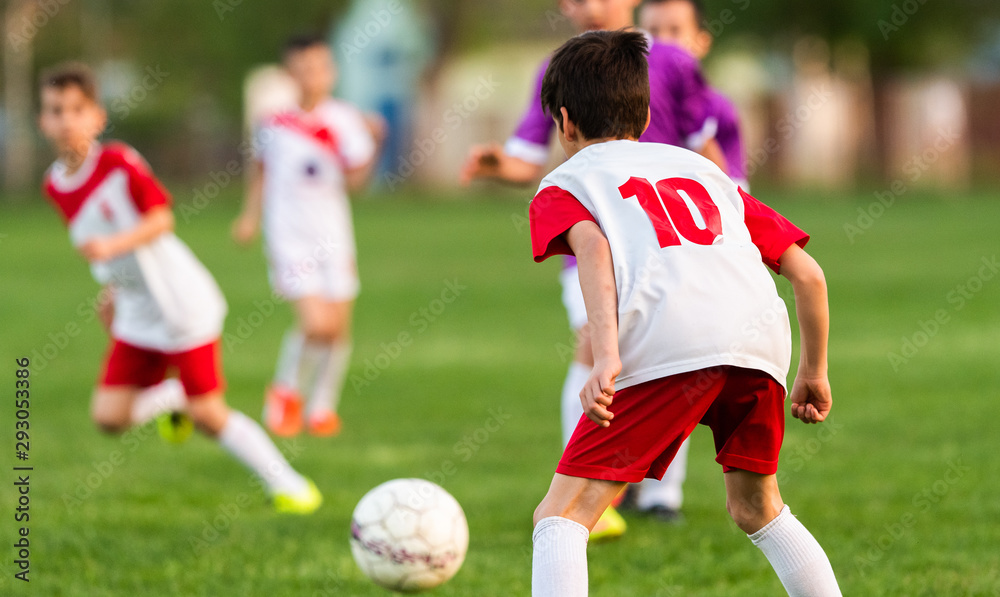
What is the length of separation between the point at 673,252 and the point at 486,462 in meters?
3.84

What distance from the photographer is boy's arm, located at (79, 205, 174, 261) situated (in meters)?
4.91

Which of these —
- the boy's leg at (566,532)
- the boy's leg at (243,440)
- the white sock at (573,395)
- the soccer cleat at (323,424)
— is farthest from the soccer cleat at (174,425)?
the boy's leg at (566,532)

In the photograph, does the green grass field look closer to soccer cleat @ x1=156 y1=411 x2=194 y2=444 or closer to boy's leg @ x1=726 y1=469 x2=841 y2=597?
soccer cleat @ x1=156 y1=411 x2=194 y2=444

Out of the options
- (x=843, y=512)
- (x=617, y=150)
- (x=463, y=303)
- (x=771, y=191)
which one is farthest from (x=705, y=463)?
(x=771, y=191)

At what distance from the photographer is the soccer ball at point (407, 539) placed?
3.72 m

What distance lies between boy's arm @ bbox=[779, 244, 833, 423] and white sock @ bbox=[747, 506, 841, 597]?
289 millimetres

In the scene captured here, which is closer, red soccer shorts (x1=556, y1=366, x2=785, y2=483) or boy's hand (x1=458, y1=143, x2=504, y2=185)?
red soccer shorts (x1=556, y1=366, x2=785, y2=483)

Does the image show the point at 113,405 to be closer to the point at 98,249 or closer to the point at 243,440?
the point at 243,440

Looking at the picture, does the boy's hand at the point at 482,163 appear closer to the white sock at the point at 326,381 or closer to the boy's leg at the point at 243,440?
A: the boy's leg at the point at 243,440

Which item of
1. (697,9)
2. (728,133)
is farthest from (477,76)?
(728,133)

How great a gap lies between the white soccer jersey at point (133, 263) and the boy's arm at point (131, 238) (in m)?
0.04

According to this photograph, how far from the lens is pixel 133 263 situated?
18.0 feet

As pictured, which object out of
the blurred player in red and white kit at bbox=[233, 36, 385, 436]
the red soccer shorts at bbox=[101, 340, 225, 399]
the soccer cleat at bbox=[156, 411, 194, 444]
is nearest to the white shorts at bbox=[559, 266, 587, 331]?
the red soccer shorts at bbox=[101, 340, 225, 399]

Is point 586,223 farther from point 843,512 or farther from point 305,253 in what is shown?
point 305,253
